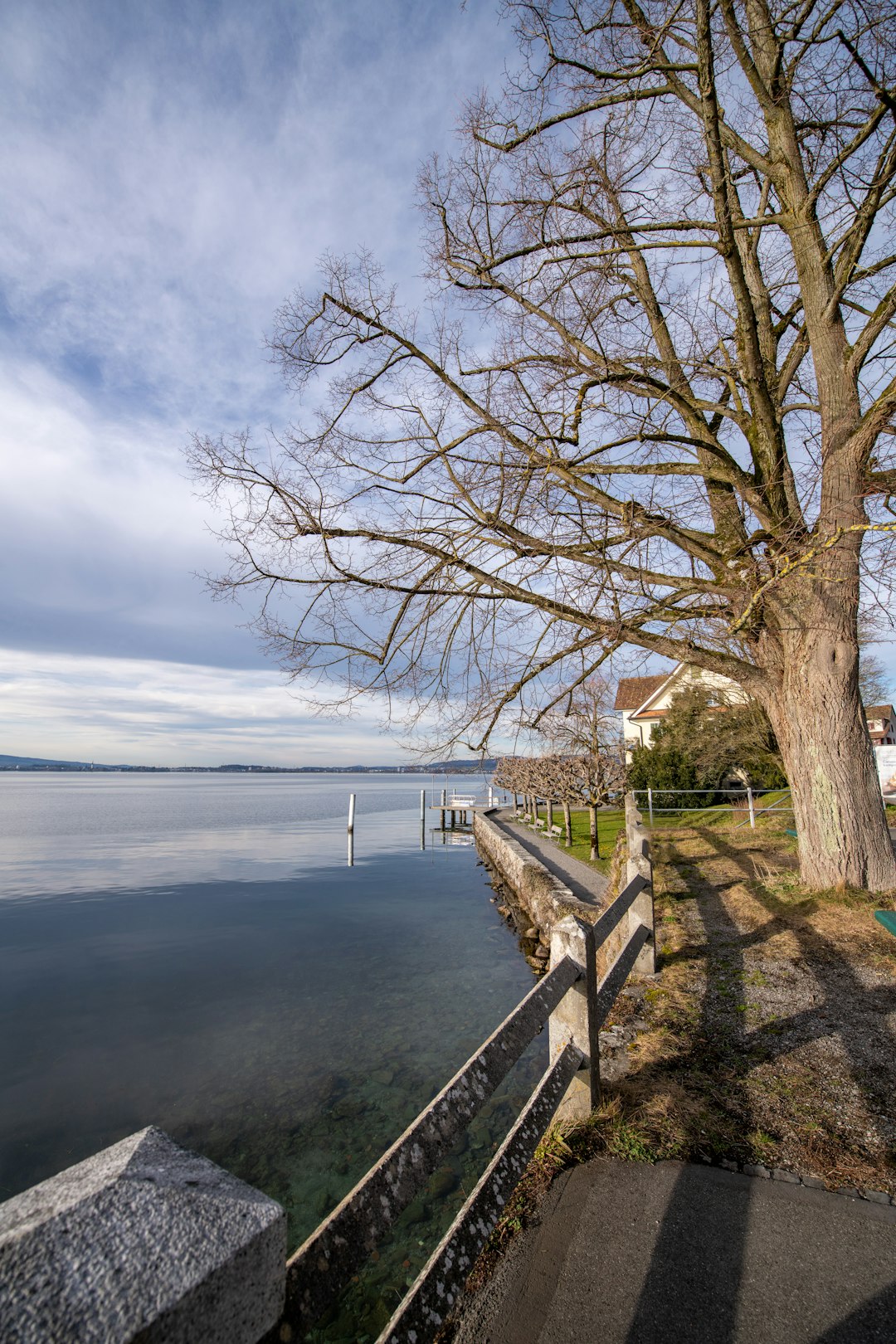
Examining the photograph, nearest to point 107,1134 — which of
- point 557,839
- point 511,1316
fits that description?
point 511,1316

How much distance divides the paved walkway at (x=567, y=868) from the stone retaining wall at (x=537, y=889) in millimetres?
431

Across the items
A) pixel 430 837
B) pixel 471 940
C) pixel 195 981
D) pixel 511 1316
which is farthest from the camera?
pixel 430 837

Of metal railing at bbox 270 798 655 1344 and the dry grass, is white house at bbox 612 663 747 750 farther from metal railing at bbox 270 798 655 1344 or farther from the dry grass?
metal railing at bbox 270 798 655 1344

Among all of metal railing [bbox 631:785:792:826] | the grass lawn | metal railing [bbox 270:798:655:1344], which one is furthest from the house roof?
metal railing [bbox 270:798:655:1344]

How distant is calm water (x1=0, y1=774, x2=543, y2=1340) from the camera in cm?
581

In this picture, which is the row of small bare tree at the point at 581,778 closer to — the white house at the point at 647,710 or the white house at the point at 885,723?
the white house at the point at 647,710

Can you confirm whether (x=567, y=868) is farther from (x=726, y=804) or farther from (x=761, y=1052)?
(x=761, y=1052)

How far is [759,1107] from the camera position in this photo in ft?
12.0

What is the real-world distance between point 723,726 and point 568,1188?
23.1 meters

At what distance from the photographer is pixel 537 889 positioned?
12953 millimetres

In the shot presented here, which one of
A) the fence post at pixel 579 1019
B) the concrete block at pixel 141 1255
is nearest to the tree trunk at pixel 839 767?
the fence post at pixel 579 1019

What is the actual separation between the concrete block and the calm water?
3997mm

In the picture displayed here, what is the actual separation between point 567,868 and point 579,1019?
44.6ft

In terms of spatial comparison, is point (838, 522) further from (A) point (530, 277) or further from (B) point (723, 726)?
(B) point (723, 726)
